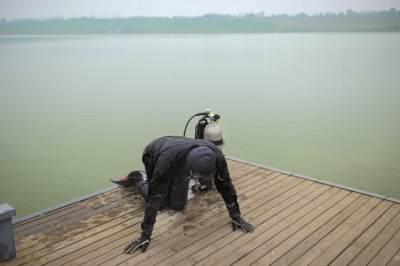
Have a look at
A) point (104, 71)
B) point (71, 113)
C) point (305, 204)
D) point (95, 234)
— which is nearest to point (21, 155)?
point (71, 113)

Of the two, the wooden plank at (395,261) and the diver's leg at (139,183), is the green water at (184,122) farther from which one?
the wooden plank at (395,261)

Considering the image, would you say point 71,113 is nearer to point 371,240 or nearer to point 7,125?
point 7,125

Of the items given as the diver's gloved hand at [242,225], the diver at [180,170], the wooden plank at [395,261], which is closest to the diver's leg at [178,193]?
the diver at [180,170]

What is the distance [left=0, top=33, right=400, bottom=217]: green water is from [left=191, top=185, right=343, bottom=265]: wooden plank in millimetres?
1624

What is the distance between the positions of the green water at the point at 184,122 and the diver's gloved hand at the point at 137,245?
2330 mm

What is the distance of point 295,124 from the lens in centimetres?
907

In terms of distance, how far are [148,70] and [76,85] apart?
191 inches

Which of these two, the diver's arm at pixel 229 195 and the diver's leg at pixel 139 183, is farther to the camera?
the diver's leg at pixel 139 183

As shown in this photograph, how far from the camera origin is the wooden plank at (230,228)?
3273 mm

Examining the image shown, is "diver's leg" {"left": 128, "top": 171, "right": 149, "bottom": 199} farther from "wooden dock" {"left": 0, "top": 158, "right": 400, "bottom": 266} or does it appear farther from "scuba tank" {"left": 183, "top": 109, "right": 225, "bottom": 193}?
"scuba tank" {"left": 183, "top": 109, "right": 225, "bottom": 193}

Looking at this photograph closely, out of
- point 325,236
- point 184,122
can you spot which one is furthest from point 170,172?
point 184,122

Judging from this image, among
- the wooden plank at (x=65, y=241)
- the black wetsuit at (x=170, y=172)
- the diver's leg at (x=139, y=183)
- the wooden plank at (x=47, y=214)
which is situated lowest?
the wooden plank at (x=65, y=241)

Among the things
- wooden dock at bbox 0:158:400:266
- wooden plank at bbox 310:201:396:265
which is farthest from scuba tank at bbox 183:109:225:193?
wooden plank at bbox 310:201:396:265

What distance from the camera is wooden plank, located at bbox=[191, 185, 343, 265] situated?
3.30 metres
